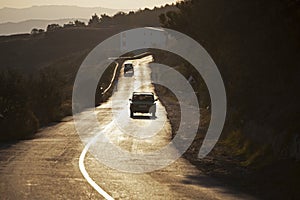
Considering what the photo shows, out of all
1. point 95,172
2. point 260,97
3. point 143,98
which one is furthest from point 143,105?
point 95,172

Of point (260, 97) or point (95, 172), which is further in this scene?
point (260, 97)

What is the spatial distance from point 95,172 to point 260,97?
9768 millimetres

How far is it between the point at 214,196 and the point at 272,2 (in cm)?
1224

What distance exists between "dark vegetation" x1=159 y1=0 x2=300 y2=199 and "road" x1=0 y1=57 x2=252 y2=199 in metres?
1.13

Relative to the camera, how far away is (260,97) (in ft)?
81.5

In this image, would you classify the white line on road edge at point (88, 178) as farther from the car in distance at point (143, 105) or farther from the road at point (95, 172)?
the car in distance at point (143, 105)

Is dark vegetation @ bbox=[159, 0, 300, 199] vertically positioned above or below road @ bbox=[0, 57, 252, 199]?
above

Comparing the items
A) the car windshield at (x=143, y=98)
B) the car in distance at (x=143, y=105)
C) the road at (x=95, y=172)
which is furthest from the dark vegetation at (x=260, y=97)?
the car windshield at (x=143, y=98)

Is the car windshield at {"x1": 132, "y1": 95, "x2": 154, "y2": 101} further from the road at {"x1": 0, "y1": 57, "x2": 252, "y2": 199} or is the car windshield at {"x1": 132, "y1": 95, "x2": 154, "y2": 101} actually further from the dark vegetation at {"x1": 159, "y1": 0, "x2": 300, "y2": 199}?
the dark vegetation at {"x1": 159, "y1": 0, "x2": 300, "y2": 199}

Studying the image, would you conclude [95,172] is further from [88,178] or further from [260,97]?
[260,97]

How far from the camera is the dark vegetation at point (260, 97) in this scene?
16.3 meters

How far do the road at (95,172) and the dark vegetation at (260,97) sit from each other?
3.71ft

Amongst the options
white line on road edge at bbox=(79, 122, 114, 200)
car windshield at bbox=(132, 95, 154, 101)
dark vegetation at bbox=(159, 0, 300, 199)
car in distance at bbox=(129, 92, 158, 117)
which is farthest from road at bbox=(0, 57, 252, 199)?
car windshield at bbox=(132, 95, 154, 101)

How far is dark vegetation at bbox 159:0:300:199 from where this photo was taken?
16.3m
